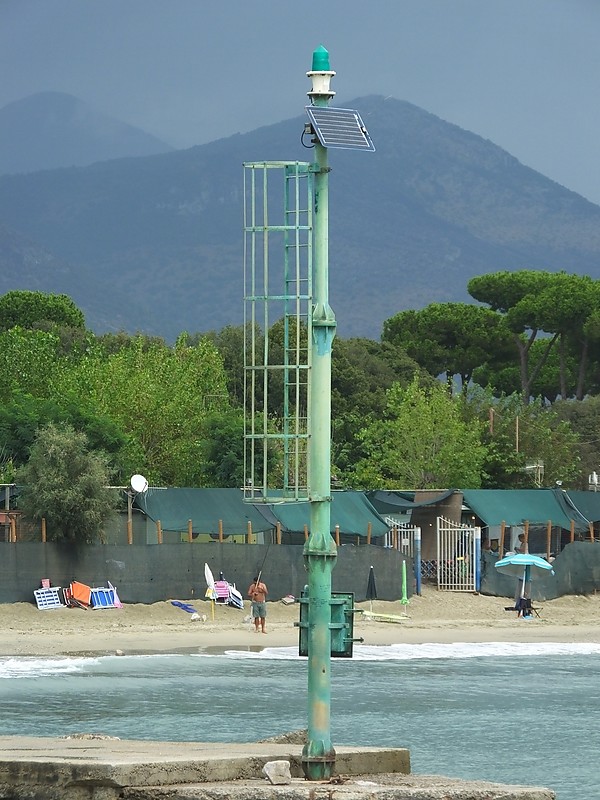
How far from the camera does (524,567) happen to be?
145 feet

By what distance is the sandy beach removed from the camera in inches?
1342

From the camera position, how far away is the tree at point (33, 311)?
10253cm

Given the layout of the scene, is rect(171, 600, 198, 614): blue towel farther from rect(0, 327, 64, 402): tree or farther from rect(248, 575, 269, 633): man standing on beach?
rect(0, 327, 64, 402): tree

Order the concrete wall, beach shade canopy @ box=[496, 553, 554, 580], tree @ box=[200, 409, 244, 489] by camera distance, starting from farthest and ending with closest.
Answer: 1. tree @ box=[200, 409, 244, 489]
2. beach shade canopy @ box=[496, 553, 554, 580]
3. the concrete wall

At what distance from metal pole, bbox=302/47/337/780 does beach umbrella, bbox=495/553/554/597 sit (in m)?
30.1

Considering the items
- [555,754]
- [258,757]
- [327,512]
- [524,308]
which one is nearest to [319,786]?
[258,757]

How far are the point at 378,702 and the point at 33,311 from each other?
76.3 metres

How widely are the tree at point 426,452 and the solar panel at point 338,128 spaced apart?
144ft

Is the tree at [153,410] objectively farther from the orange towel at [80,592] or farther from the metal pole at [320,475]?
the metal pole at [320,475]

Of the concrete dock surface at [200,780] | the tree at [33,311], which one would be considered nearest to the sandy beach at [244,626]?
the concrete dock surface at [200,780]

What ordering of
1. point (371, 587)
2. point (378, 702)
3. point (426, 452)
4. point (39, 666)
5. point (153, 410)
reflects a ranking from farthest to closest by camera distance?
point (426, 452) < point (153, 410) < point (371, 587) < point (39, 666) < point (378, 702)

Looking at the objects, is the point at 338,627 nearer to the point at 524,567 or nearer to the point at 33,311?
the point at 524,567

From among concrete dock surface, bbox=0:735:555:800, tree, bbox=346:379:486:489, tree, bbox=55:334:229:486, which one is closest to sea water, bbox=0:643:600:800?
concrete dock surface, bbox=0:735:555:800

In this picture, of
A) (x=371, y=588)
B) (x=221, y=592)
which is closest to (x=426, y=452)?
(x=371, y=588)
